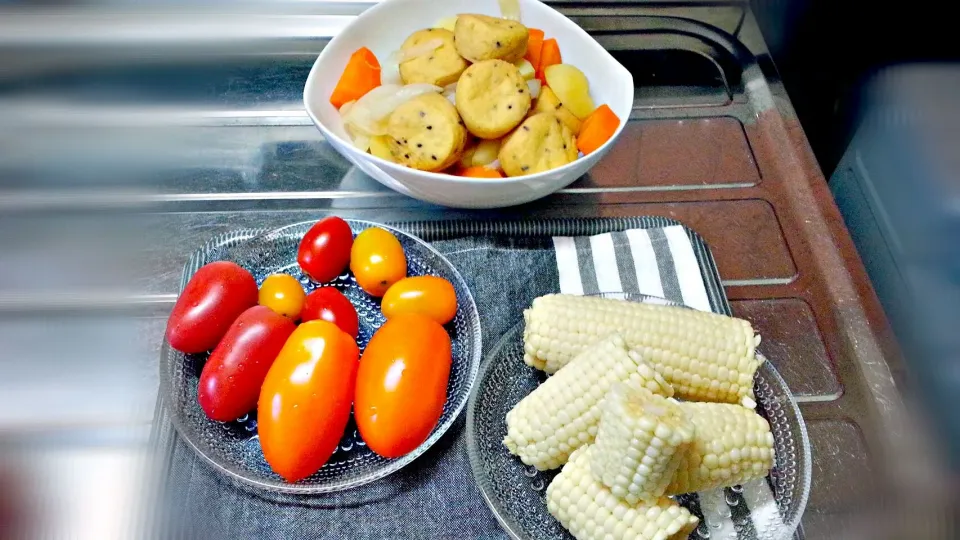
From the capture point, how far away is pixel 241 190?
1.03 m

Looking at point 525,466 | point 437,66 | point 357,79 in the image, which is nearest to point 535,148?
point 437,66

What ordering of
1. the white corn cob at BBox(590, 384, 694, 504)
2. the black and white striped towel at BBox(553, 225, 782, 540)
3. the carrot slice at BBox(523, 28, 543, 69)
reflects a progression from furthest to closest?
the carrot slice at BBox(523, 28, 543, 69)
the black and white striped towel at BBox(553, 225, 782, 540)
the white corn cob at BBox(590, 384, 694, 504)

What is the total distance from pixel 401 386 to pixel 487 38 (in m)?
0.49

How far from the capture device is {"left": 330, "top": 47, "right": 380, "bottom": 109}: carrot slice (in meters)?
0.97

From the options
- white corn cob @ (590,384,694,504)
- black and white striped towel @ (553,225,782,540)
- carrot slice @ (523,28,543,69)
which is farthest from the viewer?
carrot slice @ (523,28,543,69)

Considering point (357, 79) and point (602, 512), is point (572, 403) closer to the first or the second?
point (602, 512)

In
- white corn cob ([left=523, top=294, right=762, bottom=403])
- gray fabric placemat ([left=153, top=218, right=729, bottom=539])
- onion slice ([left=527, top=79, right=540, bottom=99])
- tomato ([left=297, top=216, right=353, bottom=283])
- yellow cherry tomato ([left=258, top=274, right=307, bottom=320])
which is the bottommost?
gray fabric placemat ([left=153, top=218, right=729, bottom=539])

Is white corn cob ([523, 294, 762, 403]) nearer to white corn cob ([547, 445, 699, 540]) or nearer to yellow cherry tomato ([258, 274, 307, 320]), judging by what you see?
white corn cob ([547, 445, 699, 540])

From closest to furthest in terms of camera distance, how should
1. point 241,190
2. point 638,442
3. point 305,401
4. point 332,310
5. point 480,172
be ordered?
point 638,442 → point 305,401 → point 332,310 → point 480,172 → point 241,190

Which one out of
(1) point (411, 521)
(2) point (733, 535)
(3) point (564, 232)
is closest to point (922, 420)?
(2) point (733, 535)

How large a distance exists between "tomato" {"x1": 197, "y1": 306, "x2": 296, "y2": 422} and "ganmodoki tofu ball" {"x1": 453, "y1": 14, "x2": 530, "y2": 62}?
449 millimetres

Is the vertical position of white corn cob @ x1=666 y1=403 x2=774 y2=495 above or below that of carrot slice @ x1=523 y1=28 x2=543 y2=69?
below

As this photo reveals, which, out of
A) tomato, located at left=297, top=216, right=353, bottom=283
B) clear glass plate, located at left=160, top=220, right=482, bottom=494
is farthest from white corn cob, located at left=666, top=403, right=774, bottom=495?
tomato, located at left=297, top=216, right=353, bottom=283

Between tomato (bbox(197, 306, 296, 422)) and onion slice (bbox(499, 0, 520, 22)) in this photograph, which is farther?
onion slice (bbox(499, 0, 520, 22))
